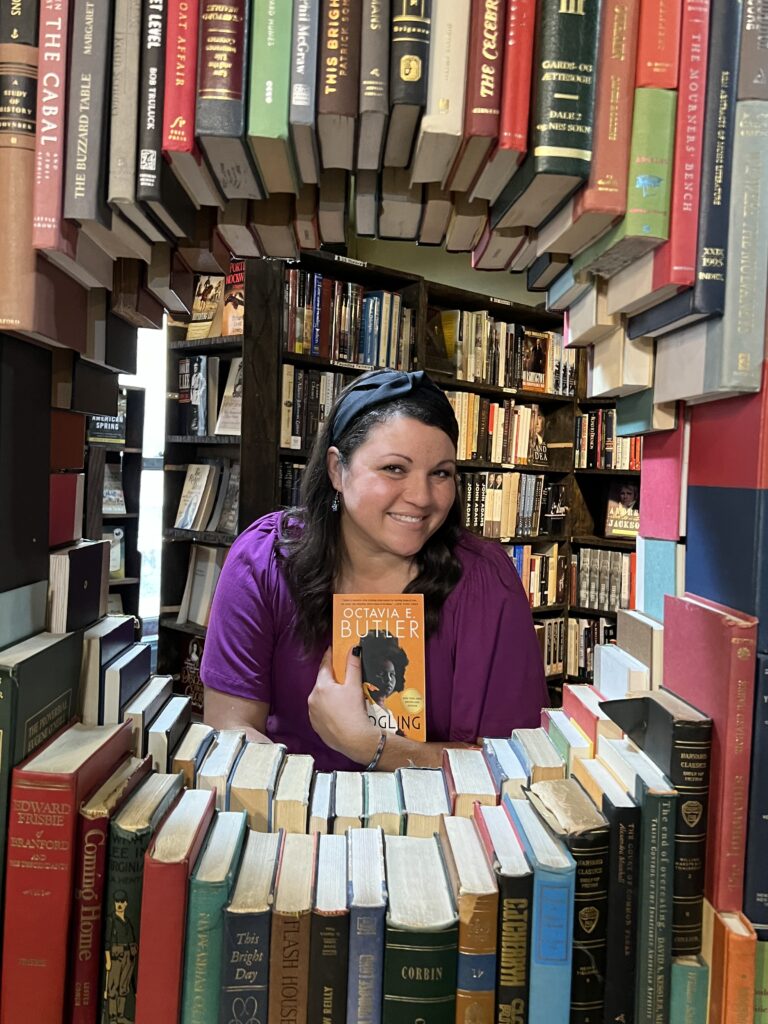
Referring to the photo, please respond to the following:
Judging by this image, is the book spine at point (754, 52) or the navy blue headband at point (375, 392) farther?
the navy blue headband at point (375, 392)

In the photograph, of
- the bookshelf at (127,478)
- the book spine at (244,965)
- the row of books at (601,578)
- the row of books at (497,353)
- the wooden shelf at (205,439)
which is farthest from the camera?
the bookshelf at (127,478)

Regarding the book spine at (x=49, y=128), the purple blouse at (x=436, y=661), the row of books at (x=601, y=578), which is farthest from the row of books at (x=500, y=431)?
the book spine at (x=49, y=128)

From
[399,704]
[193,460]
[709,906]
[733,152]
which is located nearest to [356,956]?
[709,906]

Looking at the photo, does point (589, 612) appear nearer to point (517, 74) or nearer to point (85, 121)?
point (517, 74)

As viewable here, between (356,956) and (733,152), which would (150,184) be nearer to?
(733,152)

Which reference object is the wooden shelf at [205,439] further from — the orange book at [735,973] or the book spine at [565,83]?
the orange book at [735,973]

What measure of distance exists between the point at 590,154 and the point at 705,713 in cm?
53

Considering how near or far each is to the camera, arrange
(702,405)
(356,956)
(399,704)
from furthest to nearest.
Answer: (399,704)
(702,405)
(356,956)

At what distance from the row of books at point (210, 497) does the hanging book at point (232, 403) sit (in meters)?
0.15

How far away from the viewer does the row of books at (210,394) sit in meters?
2.71

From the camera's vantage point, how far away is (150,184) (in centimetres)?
69

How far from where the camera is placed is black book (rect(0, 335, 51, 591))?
760mm

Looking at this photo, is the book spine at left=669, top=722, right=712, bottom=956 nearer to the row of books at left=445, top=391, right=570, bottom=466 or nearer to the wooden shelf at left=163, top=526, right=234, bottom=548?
the wooden shelf at left=163, top=526, right=234, bottom=548

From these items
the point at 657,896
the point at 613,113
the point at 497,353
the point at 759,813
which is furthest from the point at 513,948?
the point at 497,353
